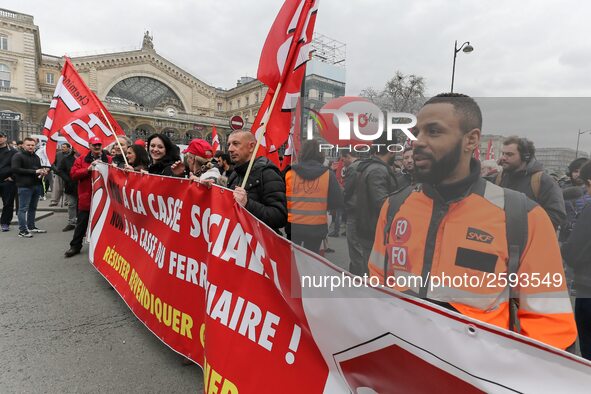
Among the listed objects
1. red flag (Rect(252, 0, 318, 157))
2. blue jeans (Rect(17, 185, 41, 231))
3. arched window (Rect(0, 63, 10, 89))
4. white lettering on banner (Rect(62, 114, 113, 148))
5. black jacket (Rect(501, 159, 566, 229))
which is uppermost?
arched window (Rect(0, 63, 10, 89))

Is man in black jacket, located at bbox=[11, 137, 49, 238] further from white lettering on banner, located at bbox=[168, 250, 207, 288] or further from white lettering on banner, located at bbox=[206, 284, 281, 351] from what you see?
white lettering on banner, located at bbox=[206, 284, 281, 351]

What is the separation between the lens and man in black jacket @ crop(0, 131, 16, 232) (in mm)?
6527

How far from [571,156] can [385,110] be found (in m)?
0.56

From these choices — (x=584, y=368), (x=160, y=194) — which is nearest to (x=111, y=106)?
(x=160, y=194)

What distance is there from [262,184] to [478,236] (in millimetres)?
1633

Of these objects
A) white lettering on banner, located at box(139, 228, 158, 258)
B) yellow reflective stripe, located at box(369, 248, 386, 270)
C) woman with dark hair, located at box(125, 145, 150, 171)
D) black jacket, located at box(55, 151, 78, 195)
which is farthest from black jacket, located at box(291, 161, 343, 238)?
black jacket, located at box(55, 151, 78, 195)

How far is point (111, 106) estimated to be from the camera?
45.3m

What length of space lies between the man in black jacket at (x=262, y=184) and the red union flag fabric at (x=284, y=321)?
354mm

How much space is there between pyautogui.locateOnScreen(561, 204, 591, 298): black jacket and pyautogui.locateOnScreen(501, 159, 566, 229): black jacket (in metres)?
0.15

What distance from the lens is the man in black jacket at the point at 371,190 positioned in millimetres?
1212

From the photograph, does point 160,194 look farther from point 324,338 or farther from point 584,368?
point 584,368

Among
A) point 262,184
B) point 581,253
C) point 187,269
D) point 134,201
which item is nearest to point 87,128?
point 134,201

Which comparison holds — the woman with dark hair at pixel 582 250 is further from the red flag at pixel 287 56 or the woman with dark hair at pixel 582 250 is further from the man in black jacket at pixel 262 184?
the man in black jacket at pixel 262 184

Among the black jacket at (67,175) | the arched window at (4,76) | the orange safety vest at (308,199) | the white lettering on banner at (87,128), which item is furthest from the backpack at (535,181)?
the arched window at (4,76)
